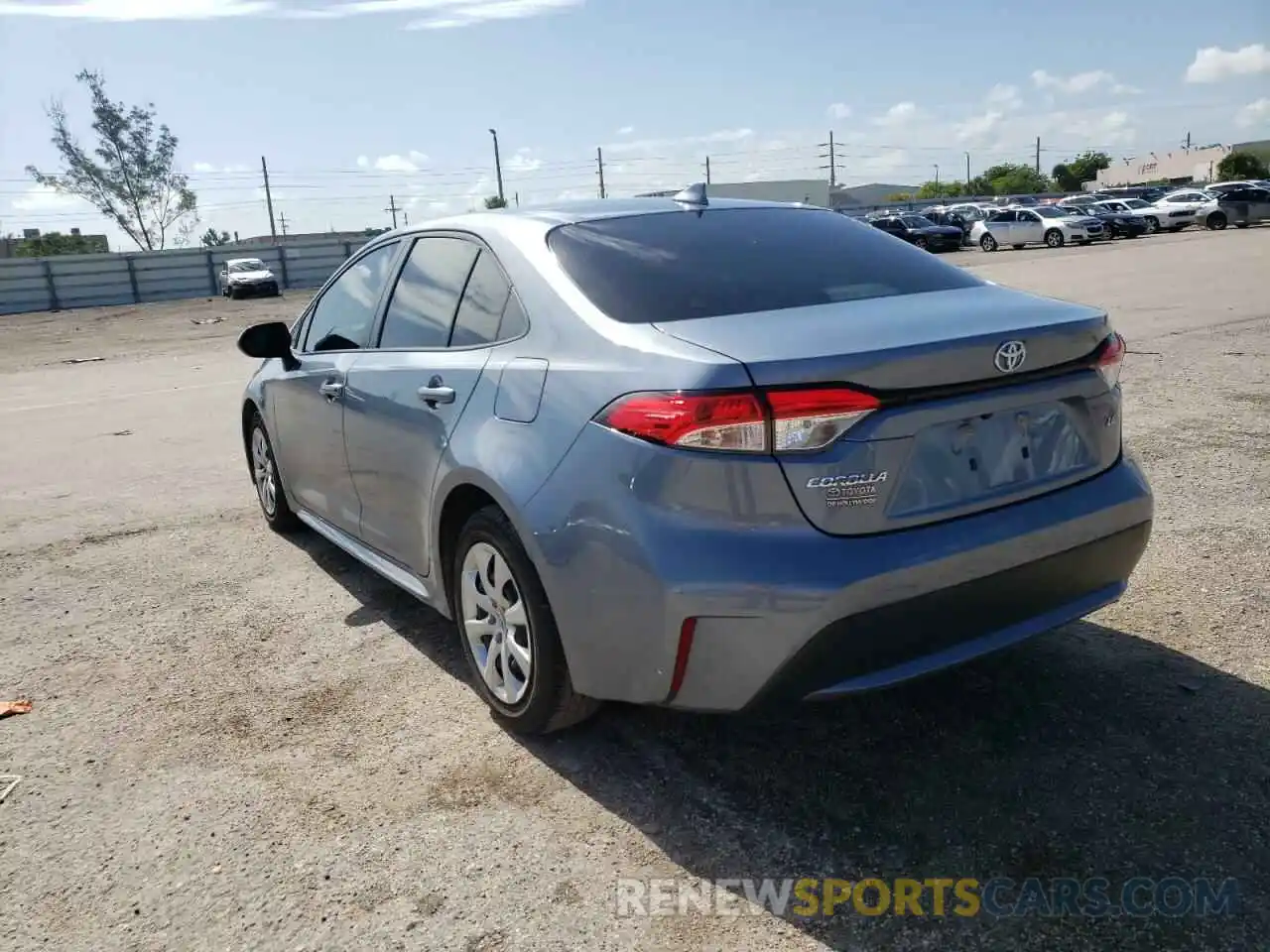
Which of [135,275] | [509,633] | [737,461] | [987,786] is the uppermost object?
[135,275]

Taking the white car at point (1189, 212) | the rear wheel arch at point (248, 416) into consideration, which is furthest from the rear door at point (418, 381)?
the white car at point (1189, 212)

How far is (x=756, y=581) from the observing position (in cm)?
251

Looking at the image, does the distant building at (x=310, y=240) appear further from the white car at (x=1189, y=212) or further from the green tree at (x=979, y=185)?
the green tree at (x=979, y=185)

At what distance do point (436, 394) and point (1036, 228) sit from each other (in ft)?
124

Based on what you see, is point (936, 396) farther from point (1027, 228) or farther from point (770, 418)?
point (1027, 228)

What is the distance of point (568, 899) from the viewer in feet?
8.38

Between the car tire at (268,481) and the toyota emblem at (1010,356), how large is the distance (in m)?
3.85

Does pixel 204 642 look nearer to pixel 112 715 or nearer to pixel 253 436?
pixel 112 715

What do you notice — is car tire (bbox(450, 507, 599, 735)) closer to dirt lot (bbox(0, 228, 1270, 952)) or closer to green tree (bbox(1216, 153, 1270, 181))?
dirt lot (bbox(0, 228, 1270, 952))

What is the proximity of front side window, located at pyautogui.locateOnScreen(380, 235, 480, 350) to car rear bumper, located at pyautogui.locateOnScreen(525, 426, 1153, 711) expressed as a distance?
3.67 feet

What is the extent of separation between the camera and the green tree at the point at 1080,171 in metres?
130

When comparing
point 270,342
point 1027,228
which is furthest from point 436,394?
point 1027,228

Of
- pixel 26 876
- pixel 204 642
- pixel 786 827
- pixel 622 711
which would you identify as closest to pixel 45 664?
pixel 204 642

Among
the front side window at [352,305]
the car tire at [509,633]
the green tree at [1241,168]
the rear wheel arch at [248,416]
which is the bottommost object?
the car tire at [509,633]
